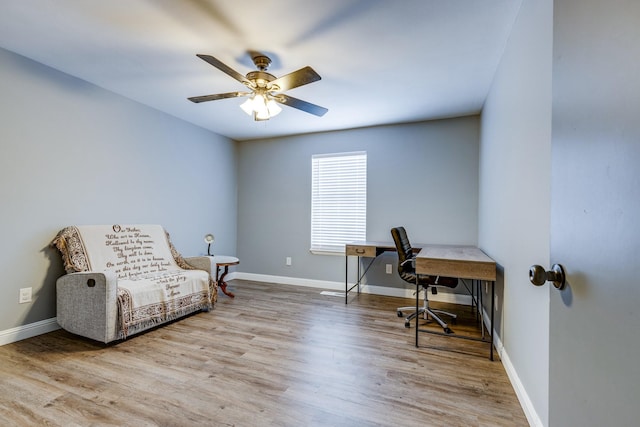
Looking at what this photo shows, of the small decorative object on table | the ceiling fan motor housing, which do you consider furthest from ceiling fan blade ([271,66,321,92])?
the small decorative object on table

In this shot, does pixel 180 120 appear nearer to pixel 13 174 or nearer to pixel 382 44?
pixel 13 174

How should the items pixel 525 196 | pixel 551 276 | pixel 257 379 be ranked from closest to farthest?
pixel 551 276, pixel 525 196, pixel 257 379

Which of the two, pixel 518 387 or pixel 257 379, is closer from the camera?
pixel 518 387

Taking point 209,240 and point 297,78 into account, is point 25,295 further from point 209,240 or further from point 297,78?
point 297,78

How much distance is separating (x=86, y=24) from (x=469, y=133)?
3916 mm

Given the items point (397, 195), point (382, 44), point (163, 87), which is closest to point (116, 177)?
point (163, 87)

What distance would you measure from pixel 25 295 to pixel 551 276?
366 cm

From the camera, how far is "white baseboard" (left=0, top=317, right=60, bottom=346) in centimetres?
246

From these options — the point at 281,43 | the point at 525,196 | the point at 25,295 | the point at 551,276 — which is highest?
the point at 281,43

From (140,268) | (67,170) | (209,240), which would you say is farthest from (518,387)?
(67,170)

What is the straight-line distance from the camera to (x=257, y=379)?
6.51 feet

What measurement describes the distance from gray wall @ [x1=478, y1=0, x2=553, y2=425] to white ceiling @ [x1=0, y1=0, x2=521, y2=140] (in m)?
0.37

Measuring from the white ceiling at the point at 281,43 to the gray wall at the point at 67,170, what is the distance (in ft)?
0.80

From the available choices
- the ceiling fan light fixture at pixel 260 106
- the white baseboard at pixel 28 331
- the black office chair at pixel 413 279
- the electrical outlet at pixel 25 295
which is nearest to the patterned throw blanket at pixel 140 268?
→ the electrical outlet at pixel 25 295
